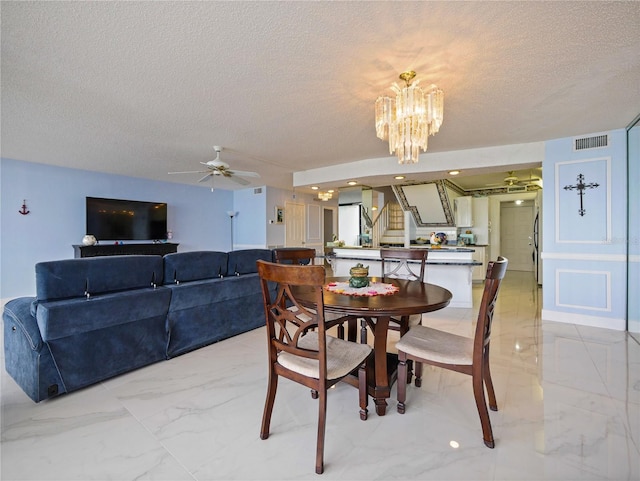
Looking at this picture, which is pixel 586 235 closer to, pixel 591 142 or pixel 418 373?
pixel 591 142

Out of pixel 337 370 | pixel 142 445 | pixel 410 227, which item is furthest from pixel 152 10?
pixel 410 227

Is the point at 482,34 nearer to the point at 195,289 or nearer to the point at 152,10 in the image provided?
the point at 152,10

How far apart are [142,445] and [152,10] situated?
2388 millimetres

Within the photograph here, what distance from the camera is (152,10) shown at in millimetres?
1646

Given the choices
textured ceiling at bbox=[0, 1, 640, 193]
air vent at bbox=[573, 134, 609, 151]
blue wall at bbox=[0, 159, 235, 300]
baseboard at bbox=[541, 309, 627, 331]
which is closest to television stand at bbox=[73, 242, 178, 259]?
blue wall at bbox=[0, 159, 235, 300]

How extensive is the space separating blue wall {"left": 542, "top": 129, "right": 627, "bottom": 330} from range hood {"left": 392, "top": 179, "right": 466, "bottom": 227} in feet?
8.52

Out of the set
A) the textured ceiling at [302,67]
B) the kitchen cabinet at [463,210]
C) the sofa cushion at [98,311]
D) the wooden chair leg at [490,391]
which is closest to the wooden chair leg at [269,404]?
the wooden chair leg at [490,391]

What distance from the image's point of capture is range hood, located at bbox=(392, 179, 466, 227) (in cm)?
661

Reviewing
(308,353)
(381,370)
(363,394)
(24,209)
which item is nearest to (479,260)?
(381,370)

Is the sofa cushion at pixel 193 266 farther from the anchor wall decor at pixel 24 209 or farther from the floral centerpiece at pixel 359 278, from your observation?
the anchor wall decor at pixel 24 209

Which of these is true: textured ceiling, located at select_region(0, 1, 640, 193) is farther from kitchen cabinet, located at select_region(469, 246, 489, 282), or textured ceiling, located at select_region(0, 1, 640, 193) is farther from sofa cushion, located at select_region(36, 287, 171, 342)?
kitchen cabinet, located at select_region(469, 246, 489, 282)

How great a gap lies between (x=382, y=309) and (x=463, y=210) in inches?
269

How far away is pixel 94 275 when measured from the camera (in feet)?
7.41

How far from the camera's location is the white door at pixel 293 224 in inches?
320
